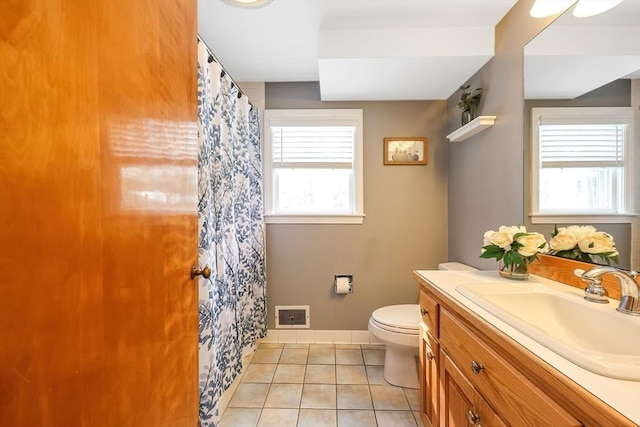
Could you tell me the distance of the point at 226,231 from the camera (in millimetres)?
1608

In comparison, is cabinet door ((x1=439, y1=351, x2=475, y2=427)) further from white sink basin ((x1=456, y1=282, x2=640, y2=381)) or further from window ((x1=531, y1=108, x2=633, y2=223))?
window ((x1=531, y1=108, x2=633, y2=223))

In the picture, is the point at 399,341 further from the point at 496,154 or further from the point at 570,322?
the point at 496,154

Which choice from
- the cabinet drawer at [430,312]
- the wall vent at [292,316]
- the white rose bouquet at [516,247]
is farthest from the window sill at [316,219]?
the white rose bouquet at [516,247]

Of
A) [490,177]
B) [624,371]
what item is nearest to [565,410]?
[624,371]

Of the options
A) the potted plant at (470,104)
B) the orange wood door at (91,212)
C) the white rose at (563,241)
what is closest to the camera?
the orange wood door at (91,212)

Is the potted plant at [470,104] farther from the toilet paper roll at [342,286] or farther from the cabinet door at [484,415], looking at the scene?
the cabinet door at [484,415]

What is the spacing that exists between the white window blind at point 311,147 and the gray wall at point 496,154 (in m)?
0.90

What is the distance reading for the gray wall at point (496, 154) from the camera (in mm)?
1424

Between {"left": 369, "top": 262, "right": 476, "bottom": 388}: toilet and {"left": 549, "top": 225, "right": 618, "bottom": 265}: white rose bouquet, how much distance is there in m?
0.90

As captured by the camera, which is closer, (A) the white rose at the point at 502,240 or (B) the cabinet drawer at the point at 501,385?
(B) the cabinet drawer at the point at 501,385

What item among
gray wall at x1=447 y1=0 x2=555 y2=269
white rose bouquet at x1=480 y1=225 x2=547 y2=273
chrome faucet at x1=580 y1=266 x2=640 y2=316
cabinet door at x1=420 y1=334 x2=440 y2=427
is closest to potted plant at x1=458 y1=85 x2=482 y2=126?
gray wall at x1=447 y1=0 x2=555 y2=269

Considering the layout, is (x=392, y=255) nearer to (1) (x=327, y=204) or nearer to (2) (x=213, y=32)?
(1) (x=327, y=204)

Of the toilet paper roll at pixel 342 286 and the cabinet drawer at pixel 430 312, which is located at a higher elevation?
the cabinet drawer at pixel 430 312

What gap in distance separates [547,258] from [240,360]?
1859 mm
